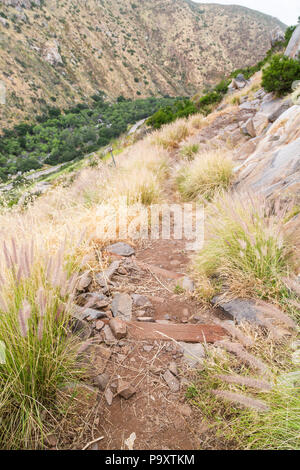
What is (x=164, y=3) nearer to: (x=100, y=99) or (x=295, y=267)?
(x=100, y=99)

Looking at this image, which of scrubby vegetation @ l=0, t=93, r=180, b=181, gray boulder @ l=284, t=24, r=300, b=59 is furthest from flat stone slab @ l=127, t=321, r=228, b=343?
scrubby vegetation @ l=0, t=93, r=180, b=181

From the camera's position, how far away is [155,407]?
1472 mm

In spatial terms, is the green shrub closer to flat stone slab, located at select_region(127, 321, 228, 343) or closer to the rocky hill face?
flat stone slab, located at select_region(127, 321, 228, 343)

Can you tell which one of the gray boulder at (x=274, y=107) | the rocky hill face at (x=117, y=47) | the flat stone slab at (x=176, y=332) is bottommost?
the flat stone slab at (x=176, y=332)

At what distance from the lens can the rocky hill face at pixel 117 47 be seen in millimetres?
61625

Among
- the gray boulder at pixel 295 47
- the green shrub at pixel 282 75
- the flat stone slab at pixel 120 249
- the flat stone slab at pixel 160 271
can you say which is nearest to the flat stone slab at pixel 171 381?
the flat stone slab at pixel 160 271

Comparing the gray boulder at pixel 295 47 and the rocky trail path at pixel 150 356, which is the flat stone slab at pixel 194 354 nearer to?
the rocky trail path at pixel 150 356

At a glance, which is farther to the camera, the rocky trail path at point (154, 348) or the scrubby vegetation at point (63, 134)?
the scrubby vegetation at point (63, 134)

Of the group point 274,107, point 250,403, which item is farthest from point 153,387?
point 274,107

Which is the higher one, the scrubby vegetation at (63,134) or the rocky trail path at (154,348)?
the scrubby vegetation at (63,134)

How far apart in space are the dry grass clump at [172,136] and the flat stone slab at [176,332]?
7766 mm

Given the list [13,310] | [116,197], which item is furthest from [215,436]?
[116,197]

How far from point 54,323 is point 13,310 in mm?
261
